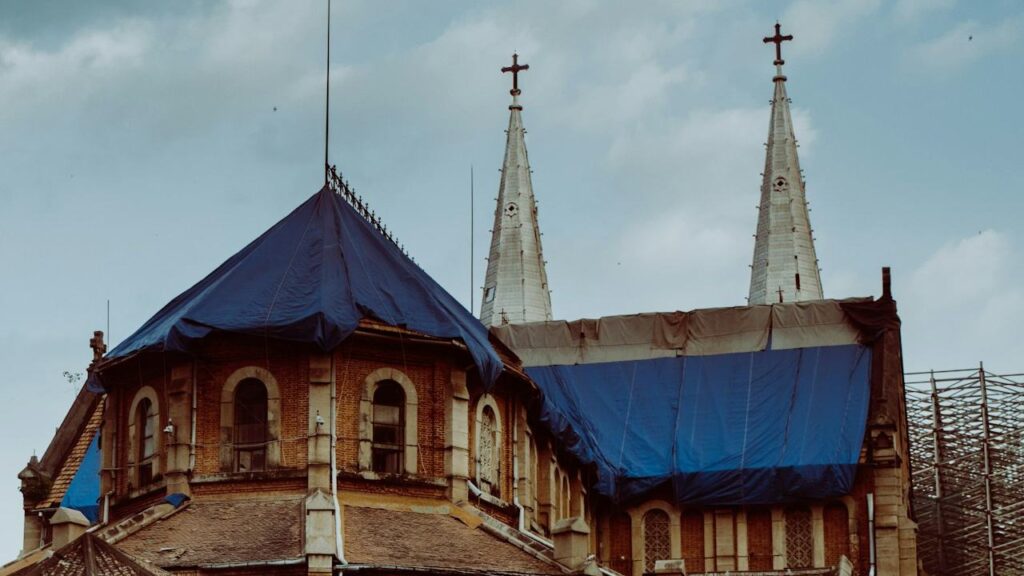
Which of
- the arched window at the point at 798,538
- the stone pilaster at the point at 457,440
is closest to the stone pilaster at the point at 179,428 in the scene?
→ the stone pilaster at the point at 457,440

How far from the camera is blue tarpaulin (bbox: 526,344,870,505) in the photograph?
5491 cm

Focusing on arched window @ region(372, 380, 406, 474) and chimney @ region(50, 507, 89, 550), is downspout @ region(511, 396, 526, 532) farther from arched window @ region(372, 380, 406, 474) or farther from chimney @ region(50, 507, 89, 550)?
chimney @ region(50, 507, 89, 550)

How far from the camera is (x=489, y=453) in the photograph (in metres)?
43.8

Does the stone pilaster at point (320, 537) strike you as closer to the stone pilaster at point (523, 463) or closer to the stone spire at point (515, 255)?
the stone pilaster at point (523, 463)

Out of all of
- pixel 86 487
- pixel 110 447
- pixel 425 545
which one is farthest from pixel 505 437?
pixel 86 487

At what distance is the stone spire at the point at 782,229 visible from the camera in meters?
68.1

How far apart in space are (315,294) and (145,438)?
17.7 ft

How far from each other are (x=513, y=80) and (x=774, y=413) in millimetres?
23228

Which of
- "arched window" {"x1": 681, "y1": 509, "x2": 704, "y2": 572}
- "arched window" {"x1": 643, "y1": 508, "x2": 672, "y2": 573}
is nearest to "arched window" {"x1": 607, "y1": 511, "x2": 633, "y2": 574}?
"arched window" {"x1": 643, "y1": 508, "x2": 672, "y2": 573}

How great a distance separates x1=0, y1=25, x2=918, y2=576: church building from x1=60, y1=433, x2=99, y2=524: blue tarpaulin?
0.09 m

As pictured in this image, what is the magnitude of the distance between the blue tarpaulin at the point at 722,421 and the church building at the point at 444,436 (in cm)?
8

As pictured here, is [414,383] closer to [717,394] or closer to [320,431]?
[320,431]

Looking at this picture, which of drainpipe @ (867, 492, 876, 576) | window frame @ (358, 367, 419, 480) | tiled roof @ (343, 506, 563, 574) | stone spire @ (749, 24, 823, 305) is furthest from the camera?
stone spire @ (749, 24, 823, 305)

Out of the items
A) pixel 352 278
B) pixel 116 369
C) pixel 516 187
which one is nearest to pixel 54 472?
pixel 116 369
